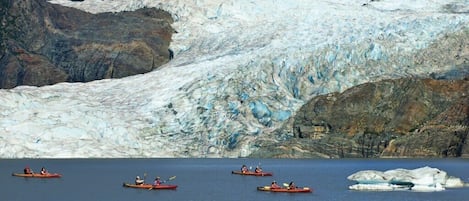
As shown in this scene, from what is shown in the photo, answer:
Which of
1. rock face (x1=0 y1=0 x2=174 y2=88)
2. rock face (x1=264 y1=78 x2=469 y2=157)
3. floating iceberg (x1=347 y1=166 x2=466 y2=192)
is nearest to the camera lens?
floating iceberg (x1=347 y1=166 x2=466 y2=192)

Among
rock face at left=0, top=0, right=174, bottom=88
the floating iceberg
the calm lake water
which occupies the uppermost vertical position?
rock face at left=0, top=0, right=174, bottom=88

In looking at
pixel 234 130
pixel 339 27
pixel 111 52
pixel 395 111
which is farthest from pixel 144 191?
pixel 111 52

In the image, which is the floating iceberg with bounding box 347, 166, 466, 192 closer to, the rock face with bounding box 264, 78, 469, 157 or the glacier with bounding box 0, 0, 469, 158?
the glacier with bounding box 0, 0, 469, 158

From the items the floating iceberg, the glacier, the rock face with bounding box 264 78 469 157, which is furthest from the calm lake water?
the glacier

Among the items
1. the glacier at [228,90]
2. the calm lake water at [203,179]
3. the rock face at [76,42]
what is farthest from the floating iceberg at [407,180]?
the rock face at [76,42]

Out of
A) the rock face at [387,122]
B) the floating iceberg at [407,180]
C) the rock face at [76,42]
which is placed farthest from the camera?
the rock face at [76,42]

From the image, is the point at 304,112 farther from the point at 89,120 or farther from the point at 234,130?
the point at 89,120

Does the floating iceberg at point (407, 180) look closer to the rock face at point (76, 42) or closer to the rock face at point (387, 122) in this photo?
the rock face at point (387, 122)

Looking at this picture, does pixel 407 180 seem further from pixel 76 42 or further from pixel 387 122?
pixel 76 42
